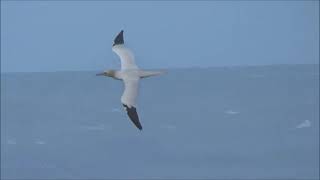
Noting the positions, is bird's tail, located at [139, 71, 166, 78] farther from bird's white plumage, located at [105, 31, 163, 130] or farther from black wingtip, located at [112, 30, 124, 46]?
black wingtip, located at [112, 30, 124, 46]

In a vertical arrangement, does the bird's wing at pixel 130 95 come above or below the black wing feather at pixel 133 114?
above

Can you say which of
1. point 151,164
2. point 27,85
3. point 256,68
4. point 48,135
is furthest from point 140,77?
point 256,68

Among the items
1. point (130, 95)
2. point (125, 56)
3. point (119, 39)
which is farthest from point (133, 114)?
point (119, 39)

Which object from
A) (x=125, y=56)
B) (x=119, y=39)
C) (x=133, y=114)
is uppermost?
(x=119, y=39)

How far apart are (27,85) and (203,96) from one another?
1577cm

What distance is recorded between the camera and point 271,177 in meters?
29.3

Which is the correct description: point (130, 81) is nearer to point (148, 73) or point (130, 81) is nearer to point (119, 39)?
point (148, 73)

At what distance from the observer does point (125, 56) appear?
17.6 ft

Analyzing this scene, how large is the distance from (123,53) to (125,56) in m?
0.07

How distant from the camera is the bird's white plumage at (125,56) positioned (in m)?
5.25

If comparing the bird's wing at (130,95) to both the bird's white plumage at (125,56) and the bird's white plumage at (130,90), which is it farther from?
the bird's white plumage at (125,56)

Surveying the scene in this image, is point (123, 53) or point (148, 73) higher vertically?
point (123, 53)

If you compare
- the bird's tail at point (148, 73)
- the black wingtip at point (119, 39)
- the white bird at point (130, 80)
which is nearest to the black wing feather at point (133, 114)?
the white bird at point (130, 80)

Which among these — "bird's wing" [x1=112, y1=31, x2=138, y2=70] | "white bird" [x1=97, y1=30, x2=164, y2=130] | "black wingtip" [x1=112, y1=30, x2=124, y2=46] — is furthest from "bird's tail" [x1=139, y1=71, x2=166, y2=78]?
"black wingtip" [x1=112, y1=30, x2=124, y2=46]
